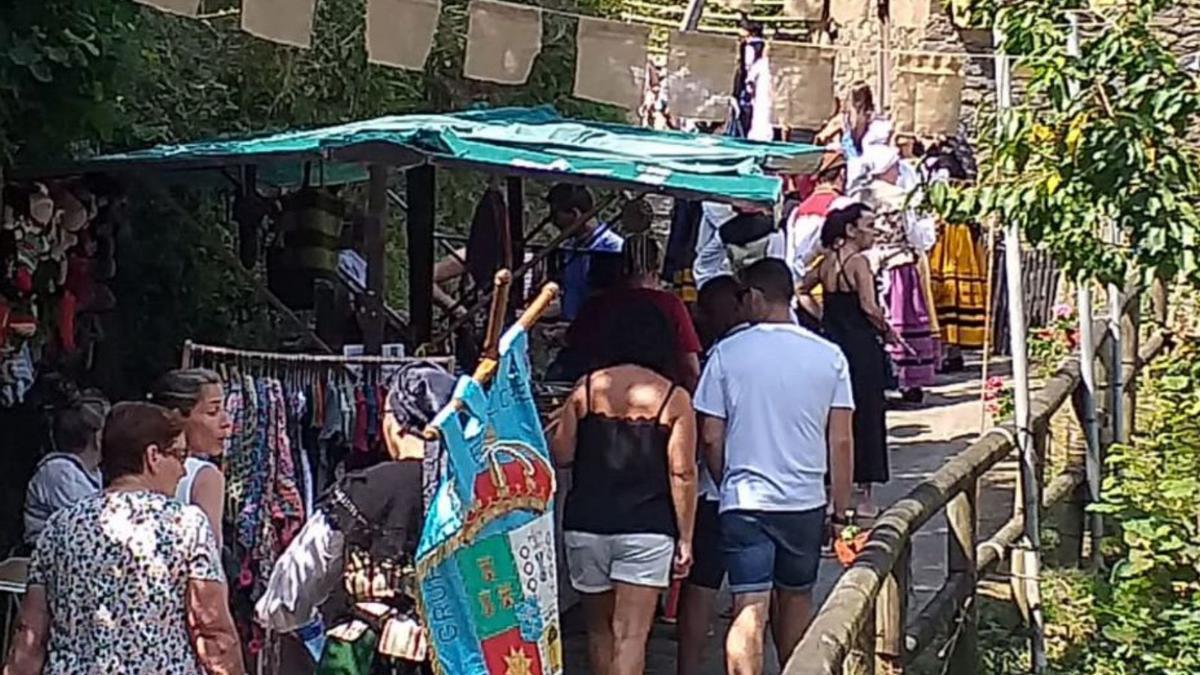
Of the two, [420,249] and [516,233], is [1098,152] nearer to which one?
[420,249]

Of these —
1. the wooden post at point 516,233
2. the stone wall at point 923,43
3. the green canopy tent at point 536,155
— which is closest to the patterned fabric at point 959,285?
the stone wall at point 923,43

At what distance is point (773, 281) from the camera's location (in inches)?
202

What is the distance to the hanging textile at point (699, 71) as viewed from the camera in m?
6.73

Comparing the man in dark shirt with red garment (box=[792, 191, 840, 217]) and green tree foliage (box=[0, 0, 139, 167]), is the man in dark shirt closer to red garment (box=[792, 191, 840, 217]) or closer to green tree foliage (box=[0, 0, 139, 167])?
green tree foliage (box=[0, 0, 139, 167])

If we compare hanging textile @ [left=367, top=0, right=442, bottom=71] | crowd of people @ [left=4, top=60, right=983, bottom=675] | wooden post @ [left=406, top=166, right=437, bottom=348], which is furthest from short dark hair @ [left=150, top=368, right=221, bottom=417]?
hanging textile @ [left=367, top=0, right=442, bottom=71]

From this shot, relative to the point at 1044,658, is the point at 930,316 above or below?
above

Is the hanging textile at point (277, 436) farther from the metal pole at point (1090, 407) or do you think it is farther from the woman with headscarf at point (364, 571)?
the metal pole at point (1090, 407)

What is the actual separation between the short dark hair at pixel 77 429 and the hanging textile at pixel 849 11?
9.12 metres

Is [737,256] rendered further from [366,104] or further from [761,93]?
[366,104]

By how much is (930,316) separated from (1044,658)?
4519 millimetres

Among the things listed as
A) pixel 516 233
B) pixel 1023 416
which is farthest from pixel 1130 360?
pixel 516 233

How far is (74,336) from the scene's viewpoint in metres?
7.12

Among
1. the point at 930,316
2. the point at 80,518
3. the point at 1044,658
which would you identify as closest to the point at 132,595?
the point at 80,518

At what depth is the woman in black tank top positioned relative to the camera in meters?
4.95
